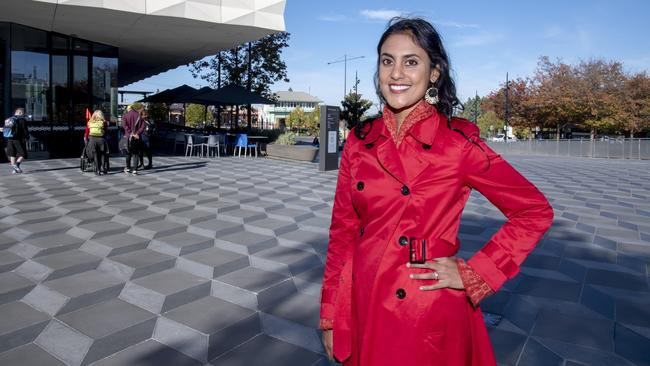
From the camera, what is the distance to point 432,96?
5.41 feet

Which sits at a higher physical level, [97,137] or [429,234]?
[97,137]

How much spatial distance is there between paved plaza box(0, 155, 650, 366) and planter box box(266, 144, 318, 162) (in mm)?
9655

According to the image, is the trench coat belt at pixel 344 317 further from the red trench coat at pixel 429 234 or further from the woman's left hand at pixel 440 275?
the woman's left hand at pixel 440 275

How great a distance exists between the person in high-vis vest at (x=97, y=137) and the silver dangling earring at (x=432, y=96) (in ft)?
39.8

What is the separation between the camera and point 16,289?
4352 millimetres

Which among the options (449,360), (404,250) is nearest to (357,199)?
(404,250)

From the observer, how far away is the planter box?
62.4 feet

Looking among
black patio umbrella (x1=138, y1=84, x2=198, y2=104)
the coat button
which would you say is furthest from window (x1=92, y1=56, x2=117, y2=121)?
the coat button

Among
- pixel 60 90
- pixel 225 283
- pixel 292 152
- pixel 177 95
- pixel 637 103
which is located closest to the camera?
pixel 225 283

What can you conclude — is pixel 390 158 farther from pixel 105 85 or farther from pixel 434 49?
pixel 105 85

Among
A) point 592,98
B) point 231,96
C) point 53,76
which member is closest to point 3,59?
point 53,76

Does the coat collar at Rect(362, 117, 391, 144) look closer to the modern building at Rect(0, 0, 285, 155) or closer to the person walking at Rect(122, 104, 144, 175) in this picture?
the person walking at Rect(122, 104, 144, 175)

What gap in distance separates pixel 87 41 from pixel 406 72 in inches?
782

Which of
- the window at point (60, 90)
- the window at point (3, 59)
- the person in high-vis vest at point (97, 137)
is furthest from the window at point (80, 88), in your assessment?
the person in high-vis vest at point (97, 137)
